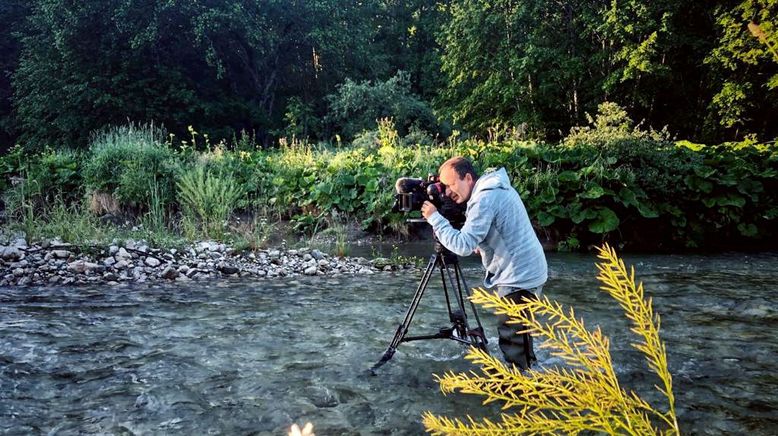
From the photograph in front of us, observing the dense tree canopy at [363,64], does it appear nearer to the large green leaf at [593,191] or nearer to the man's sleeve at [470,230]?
the large green leaf at [593,191]

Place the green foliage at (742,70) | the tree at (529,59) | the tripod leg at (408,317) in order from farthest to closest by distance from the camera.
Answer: the tree at (529,59), the green foliage at (742,70), the tripod leg at (408,317)

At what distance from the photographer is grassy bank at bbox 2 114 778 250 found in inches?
387

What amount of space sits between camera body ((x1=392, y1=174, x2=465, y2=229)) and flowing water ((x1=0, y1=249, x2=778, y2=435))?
126 centimetres

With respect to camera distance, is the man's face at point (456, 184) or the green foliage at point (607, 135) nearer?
the man's face at point (456, 184)

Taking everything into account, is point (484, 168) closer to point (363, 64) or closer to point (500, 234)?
point (500, 234)

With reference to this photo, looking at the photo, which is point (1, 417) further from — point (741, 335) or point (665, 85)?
point (665, 85)

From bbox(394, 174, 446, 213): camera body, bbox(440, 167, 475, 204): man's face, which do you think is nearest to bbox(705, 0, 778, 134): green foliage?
bbox(440, 167, 475, 204): man's face

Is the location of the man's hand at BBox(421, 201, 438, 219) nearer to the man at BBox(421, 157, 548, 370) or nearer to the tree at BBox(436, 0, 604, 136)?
the man at BBox(421, 157, 548, 370)

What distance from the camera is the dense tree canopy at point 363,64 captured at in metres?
20.1

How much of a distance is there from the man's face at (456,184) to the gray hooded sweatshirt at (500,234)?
175 mm

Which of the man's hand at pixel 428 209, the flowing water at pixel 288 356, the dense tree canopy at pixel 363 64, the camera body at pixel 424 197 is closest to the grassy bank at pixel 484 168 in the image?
the flowing water at pixel 288 356

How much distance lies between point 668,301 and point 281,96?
99.8 feet

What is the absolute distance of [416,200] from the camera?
152 inches

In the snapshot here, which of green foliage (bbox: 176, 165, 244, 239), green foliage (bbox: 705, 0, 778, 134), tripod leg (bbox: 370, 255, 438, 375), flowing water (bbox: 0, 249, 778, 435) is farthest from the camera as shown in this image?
green foliage (bbox: 705, 0, 778, 134)
